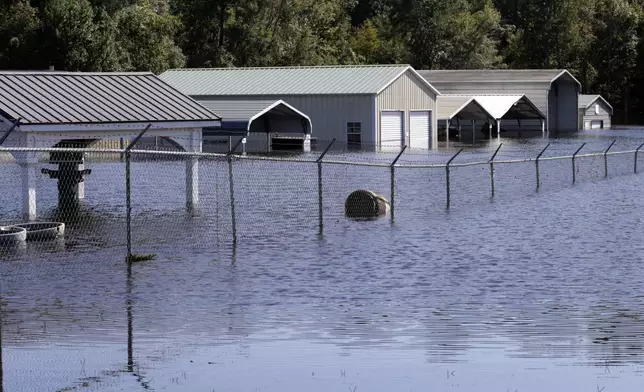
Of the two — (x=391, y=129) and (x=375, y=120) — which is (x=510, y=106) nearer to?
(x=391, y=129)

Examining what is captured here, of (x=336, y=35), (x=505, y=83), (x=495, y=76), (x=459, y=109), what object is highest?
(x=336, y=35)

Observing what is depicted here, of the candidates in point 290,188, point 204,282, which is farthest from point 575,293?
point 290,188

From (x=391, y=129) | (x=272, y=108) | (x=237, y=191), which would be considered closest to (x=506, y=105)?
(x=391, y=129)

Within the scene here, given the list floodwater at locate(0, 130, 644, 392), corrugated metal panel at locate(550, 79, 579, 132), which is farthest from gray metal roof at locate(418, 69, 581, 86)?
floodwater at locate(0, 130, 644, 392)

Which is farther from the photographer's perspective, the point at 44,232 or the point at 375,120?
the point at 375,120

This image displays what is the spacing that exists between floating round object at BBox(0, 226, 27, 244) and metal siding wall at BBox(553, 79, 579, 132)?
80.4 metres

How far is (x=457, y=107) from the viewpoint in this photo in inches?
3093

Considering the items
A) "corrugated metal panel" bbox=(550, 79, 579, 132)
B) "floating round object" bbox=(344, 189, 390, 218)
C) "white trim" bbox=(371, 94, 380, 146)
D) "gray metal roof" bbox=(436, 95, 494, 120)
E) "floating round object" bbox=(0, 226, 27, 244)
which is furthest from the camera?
"corrugated metal panel" bbox=(550, 79, 579, 132)

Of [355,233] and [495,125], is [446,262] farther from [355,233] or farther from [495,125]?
[495,125]

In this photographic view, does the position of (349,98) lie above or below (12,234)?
above

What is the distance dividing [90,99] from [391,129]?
41671 mm

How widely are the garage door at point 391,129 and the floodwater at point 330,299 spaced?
1352 inches

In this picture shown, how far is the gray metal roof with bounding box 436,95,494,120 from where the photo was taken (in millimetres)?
77500

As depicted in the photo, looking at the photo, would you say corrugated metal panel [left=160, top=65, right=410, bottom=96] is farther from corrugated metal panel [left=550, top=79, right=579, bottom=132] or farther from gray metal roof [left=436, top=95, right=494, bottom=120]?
corrugated metal panel [left=550, top=79, right=579, bottom=132]
